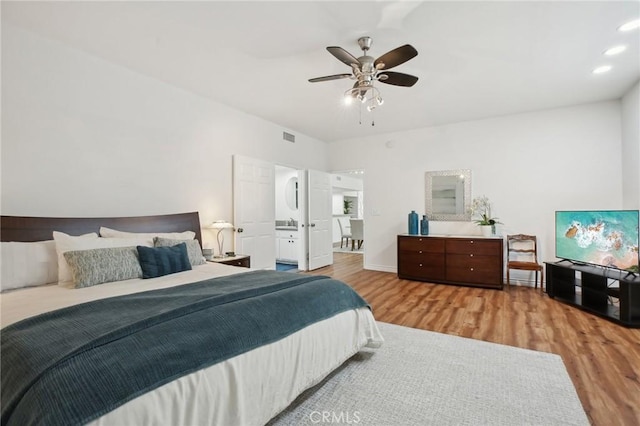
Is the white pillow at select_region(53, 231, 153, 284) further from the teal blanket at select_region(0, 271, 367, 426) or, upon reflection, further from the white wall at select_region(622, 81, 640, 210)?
the white wall at select_region(622, 81, 640, 210)

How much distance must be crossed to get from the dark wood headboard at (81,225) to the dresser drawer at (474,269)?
3895 millimetres

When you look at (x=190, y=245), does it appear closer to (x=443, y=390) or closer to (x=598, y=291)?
(x=443, y=390)

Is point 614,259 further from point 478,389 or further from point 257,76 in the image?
point 257,76

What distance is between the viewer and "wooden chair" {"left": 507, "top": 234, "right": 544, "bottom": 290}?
447 centimetres

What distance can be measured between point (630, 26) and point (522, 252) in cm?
318

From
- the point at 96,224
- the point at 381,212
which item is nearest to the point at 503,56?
the point at 381,212

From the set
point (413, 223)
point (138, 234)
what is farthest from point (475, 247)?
point (138, 234)

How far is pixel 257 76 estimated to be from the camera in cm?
340

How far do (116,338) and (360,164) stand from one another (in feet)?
18.3

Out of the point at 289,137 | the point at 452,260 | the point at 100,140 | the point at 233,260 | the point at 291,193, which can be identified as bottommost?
the point at 452,260

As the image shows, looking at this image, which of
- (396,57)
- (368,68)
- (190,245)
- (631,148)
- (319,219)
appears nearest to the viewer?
(396,57)

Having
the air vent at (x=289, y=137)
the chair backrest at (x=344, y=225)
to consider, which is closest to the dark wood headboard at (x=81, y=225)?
the air vent at (x=289, y=137)

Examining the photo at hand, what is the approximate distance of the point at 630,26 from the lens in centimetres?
251

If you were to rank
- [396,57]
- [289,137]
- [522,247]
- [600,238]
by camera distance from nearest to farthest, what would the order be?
1. [396,57]
2. [600,238]
3. [522,247]
4. [289,137]
